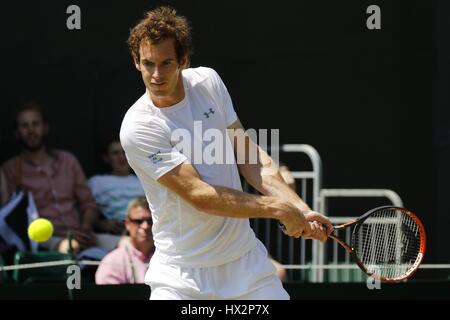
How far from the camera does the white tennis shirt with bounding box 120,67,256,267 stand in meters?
4.41

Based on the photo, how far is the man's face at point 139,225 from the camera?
6.66 meters

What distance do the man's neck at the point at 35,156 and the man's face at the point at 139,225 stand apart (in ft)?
3.14

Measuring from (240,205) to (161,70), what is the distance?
0.62 m

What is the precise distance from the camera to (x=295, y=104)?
26.0ft

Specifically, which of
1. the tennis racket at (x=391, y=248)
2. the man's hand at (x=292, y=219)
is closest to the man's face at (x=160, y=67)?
the man's hand at (x=292, y=219)

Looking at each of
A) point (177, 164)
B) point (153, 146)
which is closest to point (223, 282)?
point (177, 164)

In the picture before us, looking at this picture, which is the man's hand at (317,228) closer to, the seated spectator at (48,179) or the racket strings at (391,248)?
the racket strings at (391,248)

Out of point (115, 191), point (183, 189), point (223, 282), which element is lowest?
point (115, 191)

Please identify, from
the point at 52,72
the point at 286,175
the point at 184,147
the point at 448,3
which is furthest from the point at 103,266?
the point at 448,3

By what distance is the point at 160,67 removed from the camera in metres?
4.37

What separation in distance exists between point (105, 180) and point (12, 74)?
1068mm

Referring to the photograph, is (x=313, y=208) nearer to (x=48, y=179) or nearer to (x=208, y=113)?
(x=48, y=179)

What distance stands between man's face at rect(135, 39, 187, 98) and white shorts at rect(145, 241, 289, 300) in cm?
72
